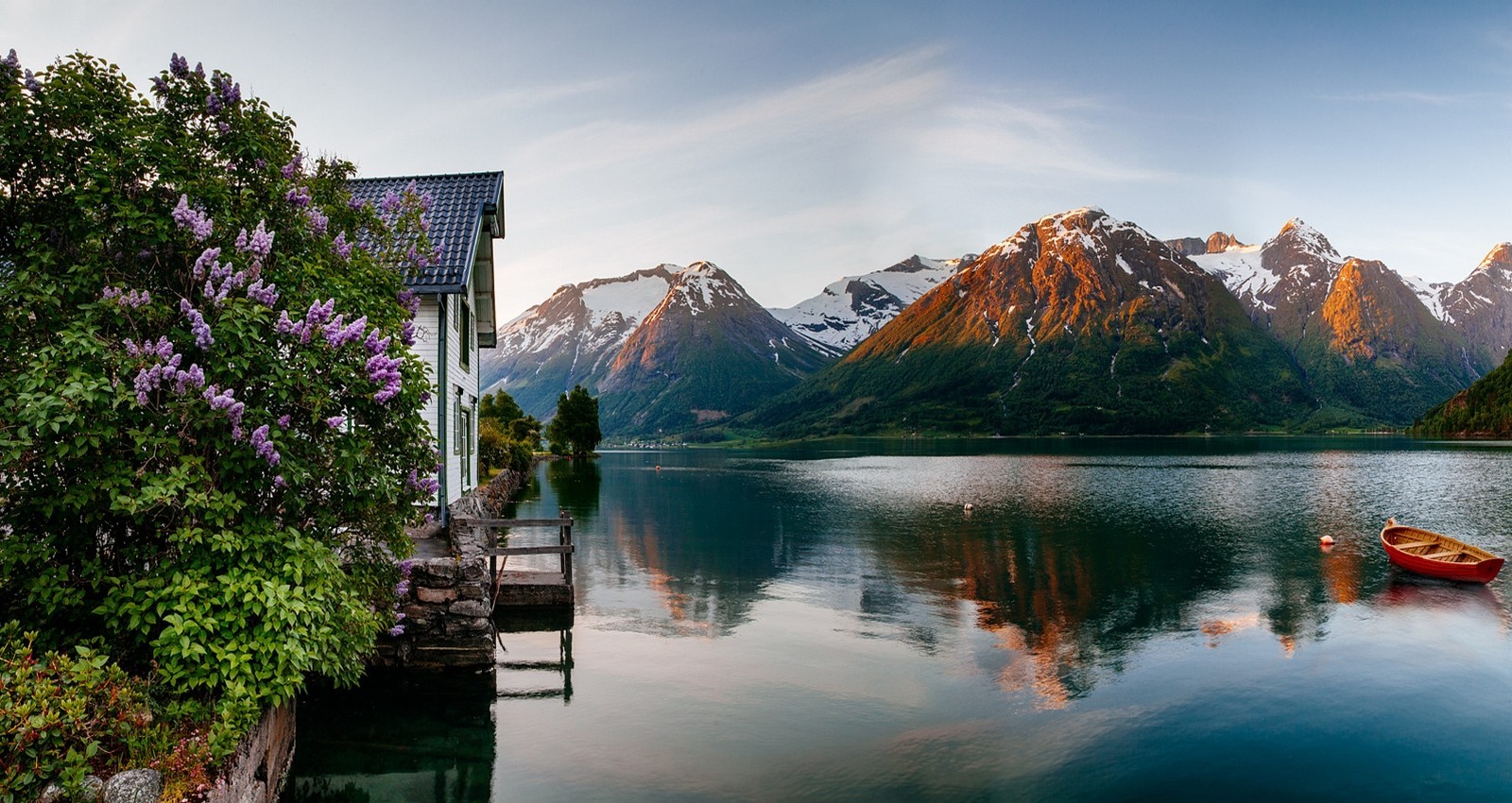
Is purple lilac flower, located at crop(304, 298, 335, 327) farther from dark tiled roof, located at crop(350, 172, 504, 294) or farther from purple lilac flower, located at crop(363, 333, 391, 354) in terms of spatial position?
dark tiled roof, located at crop(350, 172, 504, 294)

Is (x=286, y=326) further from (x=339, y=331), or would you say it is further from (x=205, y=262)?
(x=205, y=262)

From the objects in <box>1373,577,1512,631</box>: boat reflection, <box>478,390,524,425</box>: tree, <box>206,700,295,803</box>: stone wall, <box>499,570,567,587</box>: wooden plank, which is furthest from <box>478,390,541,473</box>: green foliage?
<box>1373,577,1512,631</box>: boat reflection

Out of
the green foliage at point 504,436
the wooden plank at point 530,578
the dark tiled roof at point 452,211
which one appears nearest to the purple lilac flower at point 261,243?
the dark tiled roof at point 452,211

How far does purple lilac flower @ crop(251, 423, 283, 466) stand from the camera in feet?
31.4

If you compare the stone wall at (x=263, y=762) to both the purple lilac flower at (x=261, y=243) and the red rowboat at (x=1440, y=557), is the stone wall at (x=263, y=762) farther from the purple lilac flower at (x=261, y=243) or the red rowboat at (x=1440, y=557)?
the red rowboat at (x=1440, y=557)

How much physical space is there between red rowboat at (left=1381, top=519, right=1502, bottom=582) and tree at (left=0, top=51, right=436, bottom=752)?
126 ft

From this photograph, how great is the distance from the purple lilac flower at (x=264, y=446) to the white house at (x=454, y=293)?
44.7 ft

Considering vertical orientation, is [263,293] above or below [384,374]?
above

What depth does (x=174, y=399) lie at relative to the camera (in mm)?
9797

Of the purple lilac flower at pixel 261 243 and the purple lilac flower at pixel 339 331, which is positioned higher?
the purple lilac flower at pixel 261 243

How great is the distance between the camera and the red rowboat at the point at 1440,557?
1243 inches

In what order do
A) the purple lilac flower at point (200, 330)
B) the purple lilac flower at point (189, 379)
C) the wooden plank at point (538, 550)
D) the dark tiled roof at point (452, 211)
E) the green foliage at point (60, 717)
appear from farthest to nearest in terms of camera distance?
the dark tiled roof at point (452, 211) < the wooden plank at point (538, 550) < the purple lilac flower at point (200, 330) < the purple lilac flower at point (189, 379) < the green foliage at point (60, 717)

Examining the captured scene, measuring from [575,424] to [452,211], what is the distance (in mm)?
111123

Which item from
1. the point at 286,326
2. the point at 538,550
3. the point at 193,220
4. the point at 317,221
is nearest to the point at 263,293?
the point at 286,326
